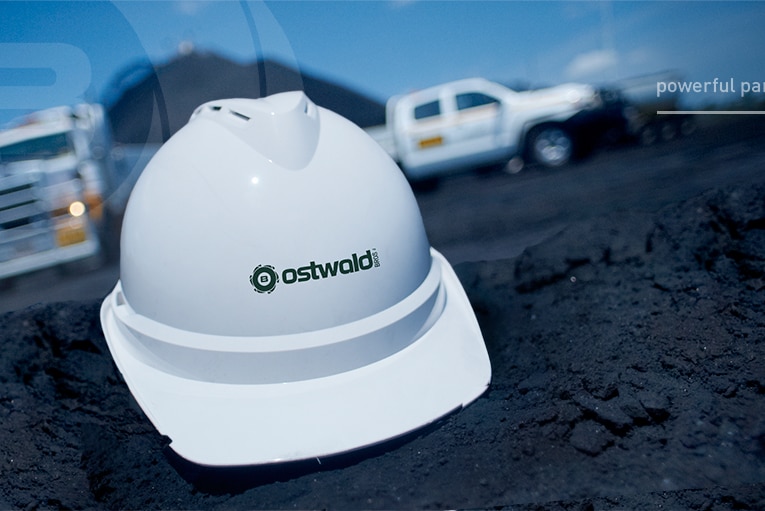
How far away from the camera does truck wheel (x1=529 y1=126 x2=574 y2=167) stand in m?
8.40

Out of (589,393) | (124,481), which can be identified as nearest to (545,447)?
(589,393)

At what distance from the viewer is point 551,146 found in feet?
27.7

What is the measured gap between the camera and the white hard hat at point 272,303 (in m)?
2.13

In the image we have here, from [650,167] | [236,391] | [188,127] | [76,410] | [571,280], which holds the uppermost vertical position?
[188,127]

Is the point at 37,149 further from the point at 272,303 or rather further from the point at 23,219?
the point at 272,303

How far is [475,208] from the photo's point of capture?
6898 mm

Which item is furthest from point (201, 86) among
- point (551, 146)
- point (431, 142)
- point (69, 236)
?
point (551, 146)

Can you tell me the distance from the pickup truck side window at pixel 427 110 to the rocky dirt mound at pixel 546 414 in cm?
491

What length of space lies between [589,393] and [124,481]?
1.84m

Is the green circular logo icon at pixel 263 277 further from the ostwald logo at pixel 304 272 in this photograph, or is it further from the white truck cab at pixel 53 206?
the white truck cab at pixel 53 206

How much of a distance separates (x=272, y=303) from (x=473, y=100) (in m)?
6.51

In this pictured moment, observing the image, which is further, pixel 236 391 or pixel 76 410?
pixel 76 410

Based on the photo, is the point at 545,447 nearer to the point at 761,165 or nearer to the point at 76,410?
the point at 76,410

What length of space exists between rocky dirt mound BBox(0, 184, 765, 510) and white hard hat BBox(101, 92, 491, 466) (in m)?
0.17
